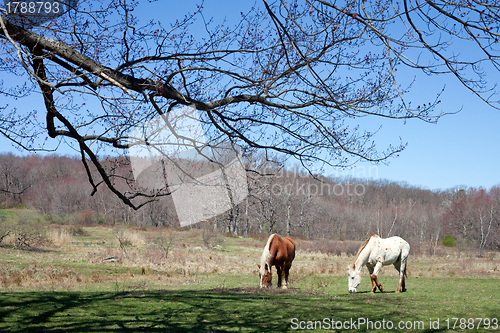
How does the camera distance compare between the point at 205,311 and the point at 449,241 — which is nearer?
the point at 205,311

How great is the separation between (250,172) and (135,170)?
6.92 ft

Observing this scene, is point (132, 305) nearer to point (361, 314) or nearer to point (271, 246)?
point (361, 314)

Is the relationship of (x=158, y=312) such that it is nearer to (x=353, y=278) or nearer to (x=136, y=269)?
(x=353, y=278)

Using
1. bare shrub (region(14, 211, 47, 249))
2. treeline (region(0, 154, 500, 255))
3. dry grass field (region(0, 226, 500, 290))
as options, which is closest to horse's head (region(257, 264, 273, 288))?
dry grass field (region(0, 226, 500, 290))

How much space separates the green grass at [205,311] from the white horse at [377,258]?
221cm

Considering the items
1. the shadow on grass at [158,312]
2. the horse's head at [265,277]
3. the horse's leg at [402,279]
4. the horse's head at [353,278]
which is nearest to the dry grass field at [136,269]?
the horse's head at [265,277]

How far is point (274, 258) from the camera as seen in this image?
43.7 feet

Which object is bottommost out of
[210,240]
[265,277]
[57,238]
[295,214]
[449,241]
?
[449,241]

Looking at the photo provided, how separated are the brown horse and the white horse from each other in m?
1.95

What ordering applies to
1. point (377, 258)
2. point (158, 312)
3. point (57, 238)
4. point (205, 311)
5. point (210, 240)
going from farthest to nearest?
point (210, 240), point (57, 238), point (377, 258), point (205, 311), point (158, 312)

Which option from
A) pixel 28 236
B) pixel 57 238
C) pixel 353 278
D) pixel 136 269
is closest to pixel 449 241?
pixel 57 238

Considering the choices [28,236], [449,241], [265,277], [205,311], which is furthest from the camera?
[449,241]

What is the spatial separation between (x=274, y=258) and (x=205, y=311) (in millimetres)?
5929

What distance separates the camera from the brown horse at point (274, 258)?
12.9 metres
